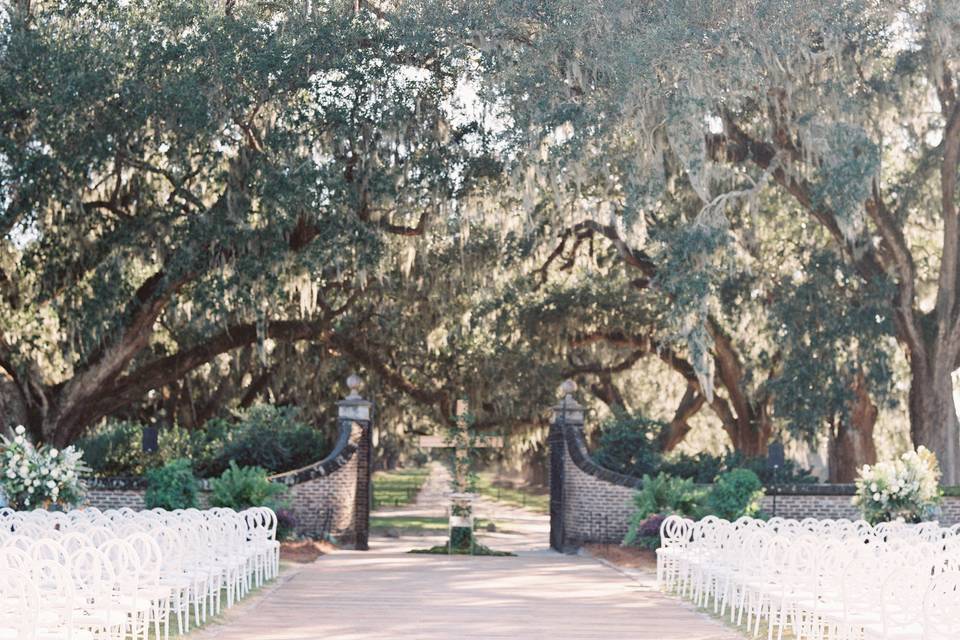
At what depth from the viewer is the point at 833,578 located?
9.05m

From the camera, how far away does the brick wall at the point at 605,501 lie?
1855 cm

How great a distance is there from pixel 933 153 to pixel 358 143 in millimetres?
8771

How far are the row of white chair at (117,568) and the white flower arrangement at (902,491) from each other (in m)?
6.64

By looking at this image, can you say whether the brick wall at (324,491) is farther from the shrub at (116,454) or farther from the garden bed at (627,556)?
the garden bed at (627,556)

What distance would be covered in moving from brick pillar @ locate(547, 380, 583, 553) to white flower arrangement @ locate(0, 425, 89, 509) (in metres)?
8.55

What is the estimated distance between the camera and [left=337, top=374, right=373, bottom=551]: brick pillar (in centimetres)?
1959

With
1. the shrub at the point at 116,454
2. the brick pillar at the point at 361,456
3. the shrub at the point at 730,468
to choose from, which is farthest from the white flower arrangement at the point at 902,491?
the shrub at the point at 116,454

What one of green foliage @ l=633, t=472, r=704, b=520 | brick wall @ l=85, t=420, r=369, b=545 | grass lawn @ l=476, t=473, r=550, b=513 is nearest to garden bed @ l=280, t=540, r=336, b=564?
brick wall @ l=85, t=420, r=369, b=545

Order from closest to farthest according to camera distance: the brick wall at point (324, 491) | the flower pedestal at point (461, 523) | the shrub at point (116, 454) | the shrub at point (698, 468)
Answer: the brick wall at point (324, 491), the flower pedestal at point (461, 523), the shrub at point (698, 468), the shrub at point (116, 454)

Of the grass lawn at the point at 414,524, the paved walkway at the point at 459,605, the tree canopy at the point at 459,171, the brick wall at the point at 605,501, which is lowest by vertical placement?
the paved walkway at the point at 459,605

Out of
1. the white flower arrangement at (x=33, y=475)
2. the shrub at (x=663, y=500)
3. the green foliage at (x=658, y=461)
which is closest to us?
the white flower arrangement at (x=33, y=475)

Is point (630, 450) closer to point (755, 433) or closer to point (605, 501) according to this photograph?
point (605, 501)

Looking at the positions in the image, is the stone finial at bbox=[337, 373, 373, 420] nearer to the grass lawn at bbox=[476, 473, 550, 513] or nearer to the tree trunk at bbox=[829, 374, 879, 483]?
the tree trunk at bbox=[829, 374, 879, 483]

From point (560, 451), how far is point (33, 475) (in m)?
9.11
